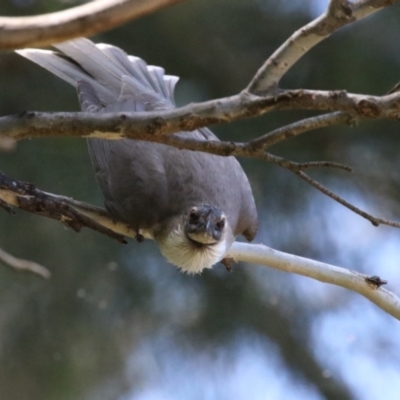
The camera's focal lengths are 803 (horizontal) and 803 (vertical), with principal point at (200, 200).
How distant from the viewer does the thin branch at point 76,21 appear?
0.67 meters

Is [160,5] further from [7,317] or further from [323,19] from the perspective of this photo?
[7,317]

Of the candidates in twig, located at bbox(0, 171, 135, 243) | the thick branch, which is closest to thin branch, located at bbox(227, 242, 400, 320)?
the thick branch

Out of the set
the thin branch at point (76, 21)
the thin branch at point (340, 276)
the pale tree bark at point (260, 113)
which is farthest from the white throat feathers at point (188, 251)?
the thin branch at point (76, 21)

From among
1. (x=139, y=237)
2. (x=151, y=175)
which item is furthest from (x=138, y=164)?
(x=139, y=237)

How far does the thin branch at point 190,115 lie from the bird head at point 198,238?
909 millimetres

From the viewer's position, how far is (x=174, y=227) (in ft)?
7.30

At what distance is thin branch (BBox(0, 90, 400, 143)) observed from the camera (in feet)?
3.51

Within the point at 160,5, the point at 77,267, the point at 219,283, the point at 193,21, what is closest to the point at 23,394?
the point at 77,267

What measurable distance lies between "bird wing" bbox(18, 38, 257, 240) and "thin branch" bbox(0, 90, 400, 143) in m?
0.99

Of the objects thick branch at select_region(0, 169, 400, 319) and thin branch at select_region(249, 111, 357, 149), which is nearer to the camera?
thin branch at select_region(249, 111, 357, 149)

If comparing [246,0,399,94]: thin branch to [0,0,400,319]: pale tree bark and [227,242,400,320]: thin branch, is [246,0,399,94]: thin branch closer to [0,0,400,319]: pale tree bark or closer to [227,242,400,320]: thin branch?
[0,0,400,319]: pale tree bark

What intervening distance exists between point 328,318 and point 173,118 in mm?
2234

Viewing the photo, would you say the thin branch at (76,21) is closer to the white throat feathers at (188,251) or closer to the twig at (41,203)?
the twig at (41,203)

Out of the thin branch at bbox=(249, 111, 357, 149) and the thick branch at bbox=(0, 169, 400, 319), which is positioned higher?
the thin branch at bbox=(249, 111, 357, 149)
